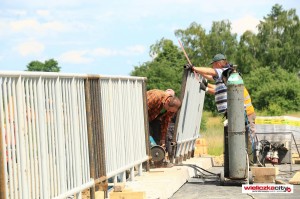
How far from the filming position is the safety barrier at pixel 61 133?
853 centimetres

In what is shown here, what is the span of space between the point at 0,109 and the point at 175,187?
684 centimetres

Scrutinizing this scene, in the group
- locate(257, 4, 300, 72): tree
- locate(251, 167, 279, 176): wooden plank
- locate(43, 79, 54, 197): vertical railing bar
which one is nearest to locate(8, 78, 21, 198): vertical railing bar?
locate(43, 79, 54, 197): vertical railing bar

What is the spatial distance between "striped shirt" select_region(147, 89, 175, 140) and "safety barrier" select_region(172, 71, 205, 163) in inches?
11.2

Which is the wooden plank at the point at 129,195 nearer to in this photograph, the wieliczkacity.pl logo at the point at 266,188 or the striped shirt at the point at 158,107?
the wieliczkacity.pl logo at the point at 266,188

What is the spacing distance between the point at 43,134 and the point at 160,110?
344 inches

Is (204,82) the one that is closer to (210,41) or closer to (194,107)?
(194,107)

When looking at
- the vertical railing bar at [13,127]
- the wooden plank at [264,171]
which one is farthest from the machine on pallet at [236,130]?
the vertical railing bar at [13,127]

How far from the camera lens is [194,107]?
64.4 ft

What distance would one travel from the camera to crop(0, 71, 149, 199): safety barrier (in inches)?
336

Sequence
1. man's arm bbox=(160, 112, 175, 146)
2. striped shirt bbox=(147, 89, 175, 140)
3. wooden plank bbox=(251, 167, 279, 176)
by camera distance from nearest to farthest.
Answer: wooden plank bbox=(251, 167, 279, 176) < striped shirt bbox=(147, 89, 175, 140) < man's arm bbox=(160, 112, 175, 146)

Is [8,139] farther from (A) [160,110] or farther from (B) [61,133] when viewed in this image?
(A) [160,110]

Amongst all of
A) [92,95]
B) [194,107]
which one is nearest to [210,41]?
[194,107]

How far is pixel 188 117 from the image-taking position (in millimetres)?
18875

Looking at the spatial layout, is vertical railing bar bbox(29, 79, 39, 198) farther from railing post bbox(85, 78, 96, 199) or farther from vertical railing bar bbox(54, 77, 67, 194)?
railing post bbox(85, 78, 96, 199)
